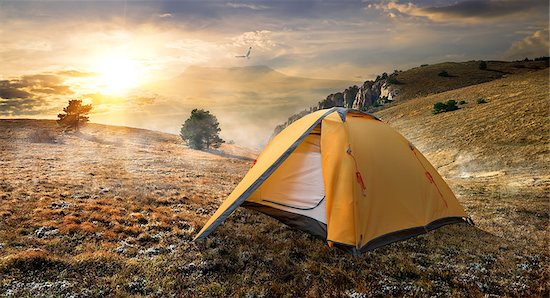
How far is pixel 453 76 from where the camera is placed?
9162 cm

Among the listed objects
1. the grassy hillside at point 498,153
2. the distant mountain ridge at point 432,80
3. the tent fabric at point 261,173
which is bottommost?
the grassy hillside at point 498,153

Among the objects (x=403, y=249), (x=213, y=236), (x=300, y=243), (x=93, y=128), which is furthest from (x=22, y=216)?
(x=93, y=128)

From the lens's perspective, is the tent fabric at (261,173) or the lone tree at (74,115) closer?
the tent fabric at (261,173)

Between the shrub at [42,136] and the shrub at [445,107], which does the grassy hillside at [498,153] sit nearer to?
the shrub at [445,107]

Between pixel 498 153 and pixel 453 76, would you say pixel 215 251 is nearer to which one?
pixel 498 153

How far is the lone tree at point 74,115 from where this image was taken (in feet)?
196

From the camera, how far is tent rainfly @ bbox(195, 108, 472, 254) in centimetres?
861

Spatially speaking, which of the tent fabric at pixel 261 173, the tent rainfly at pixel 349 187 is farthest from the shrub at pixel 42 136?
the tent rainfly at pixel 349 187

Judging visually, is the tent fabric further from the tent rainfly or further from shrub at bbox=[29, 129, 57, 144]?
shrub at bbox=[29, 129, 57, 144]

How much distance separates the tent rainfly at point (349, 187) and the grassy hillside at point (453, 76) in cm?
7797

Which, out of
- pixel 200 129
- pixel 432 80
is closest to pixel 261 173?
pixel 200 129

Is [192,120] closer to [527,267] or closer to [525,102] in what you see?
[525,102]

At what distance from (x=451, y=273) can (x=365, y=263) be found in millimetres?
2076

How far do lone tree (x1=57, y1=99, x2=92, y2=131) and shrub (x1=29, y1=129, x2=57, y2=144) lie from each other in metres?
3.42
